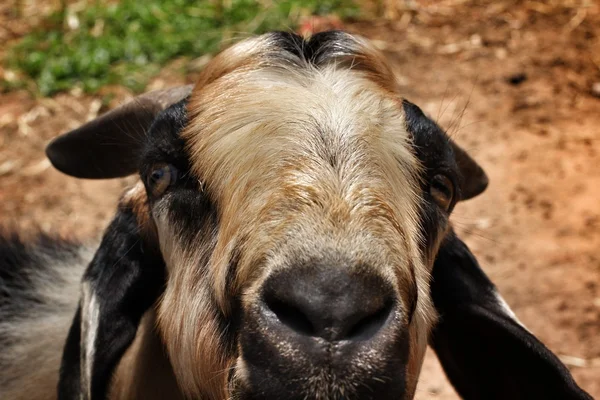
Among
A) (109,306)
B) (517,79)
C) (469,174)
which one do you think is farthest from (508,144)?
(109,306)

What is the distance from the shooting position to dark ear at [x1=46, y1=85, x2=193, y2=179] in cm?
406

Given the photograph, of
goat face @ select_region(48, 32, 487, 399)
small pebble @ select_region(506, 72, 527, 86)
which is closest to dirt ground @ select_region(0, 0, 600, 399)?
small pebble @ select_region(506, 72, 527, 86)

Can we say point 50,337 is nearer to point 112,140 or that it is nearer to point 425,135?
point 112,140

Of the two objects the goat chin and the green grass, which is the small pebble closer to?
the green grass

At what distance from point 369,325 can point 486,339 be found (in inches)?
60.7

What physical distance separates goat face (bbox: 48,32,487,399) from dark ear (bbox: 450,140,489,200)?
3.25ft

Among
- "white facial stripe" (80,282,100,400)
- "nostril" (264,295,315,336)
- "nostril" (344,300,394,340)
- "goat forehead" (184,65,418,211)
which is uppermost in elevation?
"goat forehead" (184,65,418,211)

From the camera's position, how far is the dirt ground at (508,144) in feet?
21.5

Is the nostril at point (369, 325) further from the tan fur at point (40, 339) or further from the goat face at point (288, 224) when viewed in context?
the tan fur at point (40, 339)

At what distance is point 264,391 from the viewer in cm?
248

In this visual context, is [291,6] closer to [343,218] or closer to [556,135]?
[556,135]

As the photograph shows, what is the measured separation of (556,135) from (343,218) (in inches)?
240

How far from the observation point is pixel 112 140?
4.23 metres

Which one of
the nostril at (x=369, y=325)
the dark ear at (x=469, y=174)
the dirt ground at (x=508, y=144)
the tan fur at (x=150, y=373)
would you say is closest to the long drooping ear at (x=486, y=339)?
the dark ear at (x=469, y=174)
